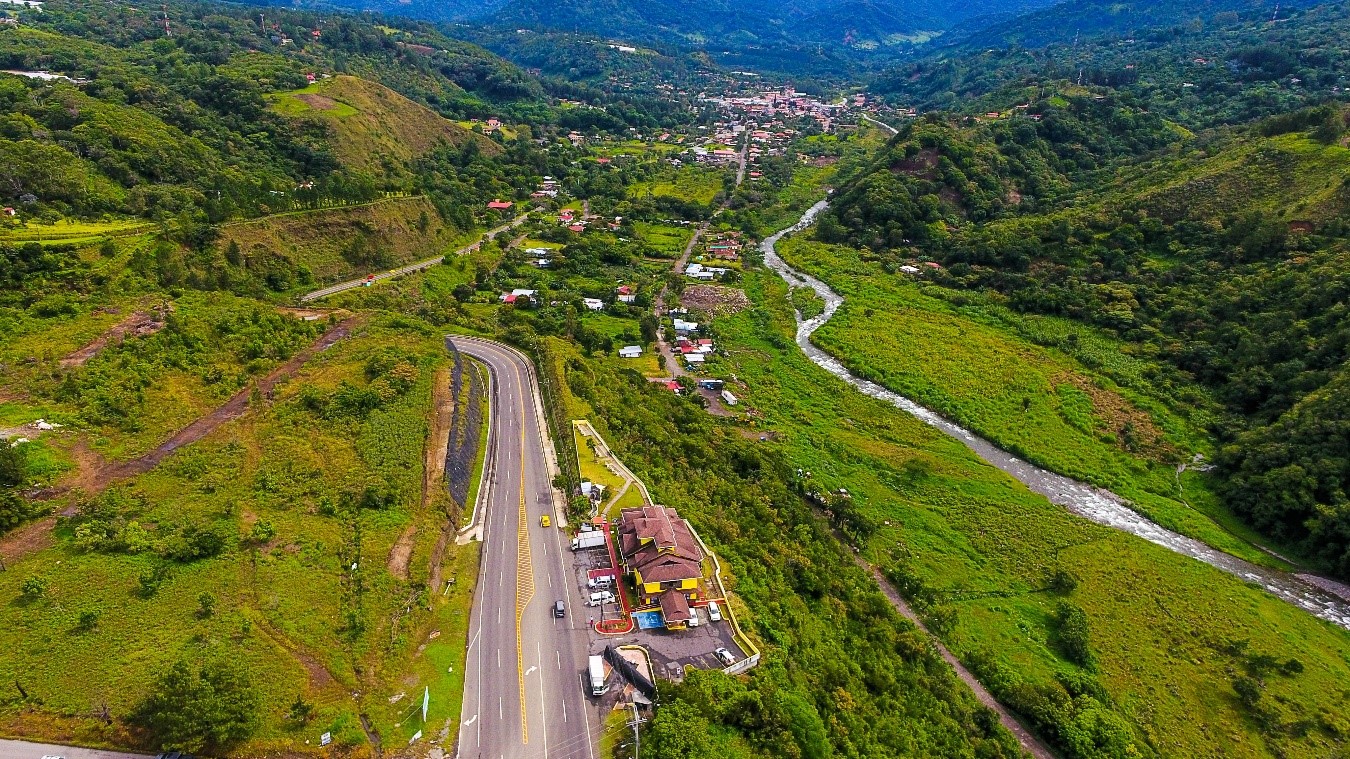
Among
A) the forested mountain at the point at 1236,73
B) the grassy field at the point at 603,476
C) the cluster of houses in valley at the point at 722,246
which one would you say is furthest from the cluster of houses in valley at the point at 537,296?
the forested mountain at the point at 1236,73

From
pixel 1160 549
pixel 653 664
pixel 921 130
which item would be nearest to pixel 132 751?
pixel 653 664

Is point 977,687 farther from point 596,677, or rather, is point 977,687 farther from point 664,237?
point 664,237

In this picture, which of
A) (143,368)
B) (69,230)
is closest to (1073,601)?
(143,368)

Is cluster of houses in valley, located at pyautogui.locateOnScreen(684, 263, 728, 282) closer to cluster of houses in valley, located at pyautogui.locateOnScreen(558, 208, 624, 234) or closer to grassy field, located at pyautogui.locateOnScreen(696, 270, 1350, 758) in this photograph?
cluster of houses in valley, located at pyautogui.locateOnScreen(558, 208, 624, 234)

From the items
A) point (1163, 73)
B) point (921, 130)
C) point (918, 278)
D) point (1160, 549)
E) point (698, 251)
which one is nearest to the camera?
point (1160, 549)

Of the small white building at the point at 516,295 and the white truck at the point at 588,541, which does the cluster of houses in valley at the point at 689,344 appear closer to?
the small white building at the point at 516,295

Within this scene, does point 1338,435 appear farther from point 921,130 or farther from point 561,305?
point 921,130
